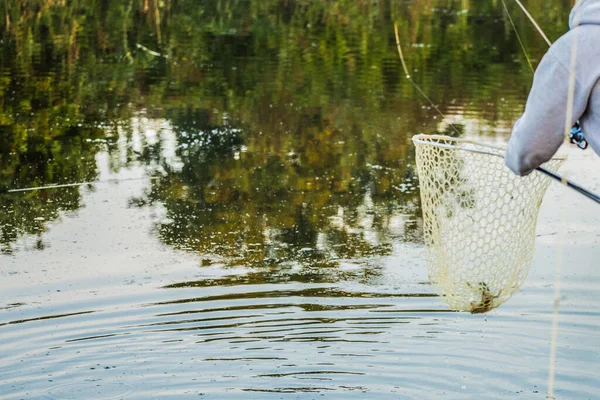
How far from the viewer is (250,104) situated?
10578 millimetres

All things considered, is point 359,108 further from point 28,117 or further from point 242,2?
point 242,2

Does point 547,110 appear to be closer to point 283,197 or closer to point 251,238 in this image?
point 251,238

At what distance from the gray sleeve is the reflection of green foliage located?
141 inches

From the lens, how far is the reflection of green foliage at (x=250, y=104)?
699 cm

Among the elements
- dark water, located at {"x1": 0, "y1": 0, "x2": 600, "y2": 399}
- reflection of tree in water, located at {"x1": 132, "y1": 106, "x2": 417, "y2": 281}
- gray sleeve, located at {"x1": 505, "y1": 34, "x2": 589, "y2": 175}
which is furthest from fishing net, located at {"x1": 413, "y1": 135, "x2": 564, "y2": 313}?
reflection of tree in water, located at {"x1": 132, "y1": 106, "x2": 417, "y2": 281}

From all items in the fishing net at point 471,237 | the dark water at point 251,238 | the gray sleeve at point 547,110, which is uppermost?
the gray sleeve at point 547,110

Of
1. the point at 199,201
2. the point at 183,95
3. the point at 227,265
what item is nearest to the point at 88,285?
the point at 227,265

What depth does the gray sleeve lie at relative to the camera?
2.37 meters

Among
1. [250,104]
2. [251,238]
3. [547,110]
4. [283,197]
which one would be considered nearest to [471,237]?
[547,110]

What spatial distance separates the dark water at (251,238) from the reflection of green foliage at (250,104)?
1.3 inches

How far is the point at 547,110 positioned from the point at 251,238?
4.20 meters

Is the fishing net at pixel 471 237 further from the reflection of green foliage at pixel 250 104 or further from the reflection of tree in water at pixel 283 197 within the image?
the reflection of green foliage at pixel 250 104

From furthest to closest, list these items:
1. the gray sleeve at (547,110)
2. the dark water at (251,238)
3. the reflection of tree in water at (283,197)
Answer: the reflection of tree in water at (283,197) → the dark water at (251,238) → the gray sleeve at (547,110)

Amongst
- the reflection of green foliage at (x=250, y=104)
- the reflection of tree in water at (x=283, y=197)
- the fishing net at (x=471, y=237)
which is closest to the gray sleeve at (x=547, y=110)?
the fishing net at (x=471, y=237)
